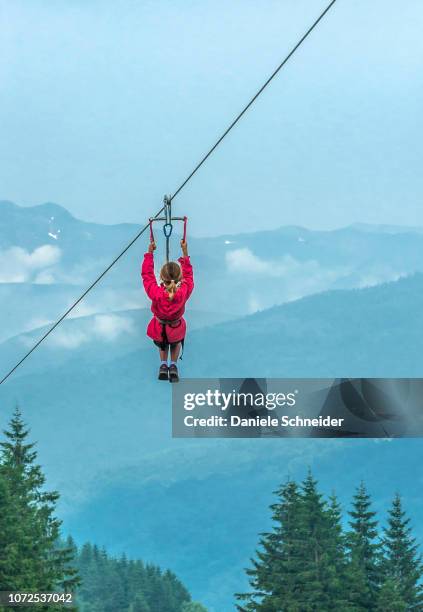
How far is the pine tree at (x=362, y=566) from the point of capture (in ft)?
213

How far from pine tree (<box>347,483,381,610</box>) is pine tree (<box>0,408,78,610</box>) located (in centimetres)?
1351

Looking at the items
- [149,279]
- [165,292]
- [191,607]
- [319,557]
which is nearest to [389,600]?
[319,557]

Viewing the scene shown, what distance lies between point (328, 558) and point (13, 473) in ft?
51.4

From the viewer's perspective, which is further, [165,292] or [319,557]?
[319,557]

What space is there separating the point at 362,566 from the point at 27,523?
16.8 metres

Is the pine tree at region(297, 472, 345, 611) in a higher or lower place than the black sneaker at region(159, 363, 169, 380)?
higher

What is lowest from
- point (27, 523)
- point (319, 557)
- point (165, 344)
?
point (165, 344)

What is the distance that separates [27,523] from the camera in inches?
2436

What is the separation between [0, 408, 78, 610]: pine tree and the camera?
5678cm

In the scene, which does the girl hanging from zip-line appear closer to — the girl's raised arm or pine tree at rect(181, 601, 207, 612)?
the girl's raised arm

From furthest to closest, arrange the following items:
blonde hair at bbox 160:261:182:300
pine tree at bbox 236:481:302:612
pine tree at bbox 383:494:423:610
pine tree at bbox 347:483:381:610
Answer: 1. pine tree at bbox 383:494:423:610
2. pine tree at bbox 347:483:381:610
3. pine tree at bbox 236:481:302:612
4. blonde hair at bbox 160:261:182:300

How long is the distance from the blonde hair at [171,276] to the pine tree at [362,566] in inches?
2053

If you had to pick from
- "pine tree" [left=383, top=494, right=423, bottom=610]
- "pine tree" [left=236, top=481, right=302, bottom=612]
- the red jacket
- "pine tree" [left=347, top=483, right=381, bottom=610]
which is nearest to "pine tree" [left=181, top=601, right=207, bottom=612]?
"pine tree" [left=383, top=494, right=423, bottom=610]

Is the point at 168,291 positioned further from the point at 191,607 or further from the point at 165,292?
the point at 191,607
